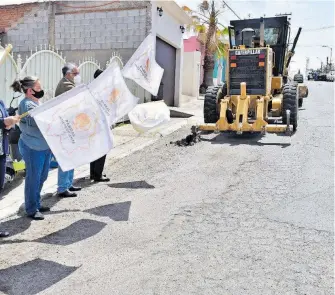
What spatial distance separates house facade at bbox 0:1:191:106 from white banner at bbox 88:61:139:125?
8307 mm

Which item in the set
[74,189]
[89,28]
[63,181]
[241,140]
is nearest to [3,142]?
[63,181]

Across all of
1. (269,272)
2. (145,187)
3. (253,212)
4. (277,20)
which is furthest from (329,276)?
(277,20)

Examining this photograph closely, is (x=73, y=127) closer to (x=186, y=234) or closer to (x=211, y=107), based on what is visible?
(x=186, y=234)

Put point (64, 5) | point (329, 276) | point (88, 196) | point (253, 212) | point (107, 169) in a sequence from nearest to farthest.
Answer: point (329, 276)
point (253, 212)
point (88, 196)
point (107, 169)
point (64, 5)

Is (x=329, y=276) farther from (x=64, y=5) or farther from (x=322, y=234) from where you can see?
(x=64, y=5)

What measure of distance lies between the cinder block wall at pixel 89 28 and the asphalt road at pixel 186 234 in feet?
25.3

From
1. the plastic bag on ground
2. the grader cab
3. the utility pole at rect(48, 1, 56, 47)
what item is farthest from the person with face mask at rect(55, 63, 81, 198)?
the utility pole at rect(48, 1, 56, 47)

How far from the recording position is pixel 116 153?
8.42 metres

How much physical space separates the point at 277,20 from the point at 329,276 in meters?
9.13

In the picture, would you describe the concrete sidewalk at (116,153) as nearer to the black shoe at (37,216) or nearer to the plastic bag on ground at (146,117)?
the black shoe at (37,216)

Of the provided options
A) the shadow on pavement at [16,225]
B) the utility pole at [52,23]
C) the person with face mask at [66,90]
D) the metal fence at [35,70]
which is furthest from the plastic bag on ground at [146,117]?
the utility pole at [52,23]

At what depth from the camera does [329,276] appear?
11.0 ft

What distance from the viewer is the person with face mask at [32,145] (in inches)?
175

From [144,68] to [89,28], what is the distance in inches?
324
